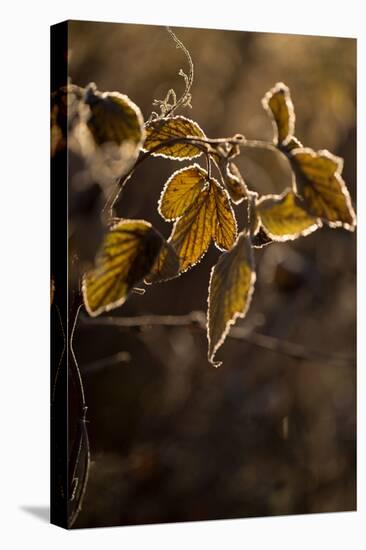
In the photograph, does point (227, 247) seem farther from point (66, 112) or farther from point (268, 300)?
point (66, 112)

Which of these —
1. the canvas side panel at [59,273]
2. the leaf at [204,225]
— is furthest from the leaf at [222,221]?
the canvas side panel at [59,273]

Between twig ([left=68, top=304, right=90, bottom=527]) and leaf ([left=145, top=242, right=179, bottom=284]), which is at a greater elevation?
leaf ([left=145, top=242, right=179, bottom=284])

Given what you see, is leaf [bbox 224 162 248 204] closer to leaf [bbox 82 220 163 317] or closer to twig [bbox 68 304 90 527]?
leaf [bbox 82 220 163 317]

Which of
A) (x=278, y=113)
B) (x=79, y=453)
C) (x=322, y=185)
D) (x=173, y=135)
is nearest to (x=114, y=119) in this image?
(x=173, y=135)

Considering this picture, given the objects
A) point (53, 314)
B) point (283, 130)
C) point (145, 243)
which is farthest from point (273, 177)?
point (53, 314)

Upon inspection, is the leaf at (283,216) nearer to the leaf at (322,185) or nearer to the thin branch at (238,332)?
the leaf at (322,185)

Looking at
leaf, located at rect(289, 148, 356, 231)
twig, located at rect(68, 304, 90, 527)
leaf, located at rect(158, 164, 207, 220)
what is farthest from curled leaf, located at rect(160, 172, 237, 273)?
twig, located at rect(68, 304, 90, 527)
